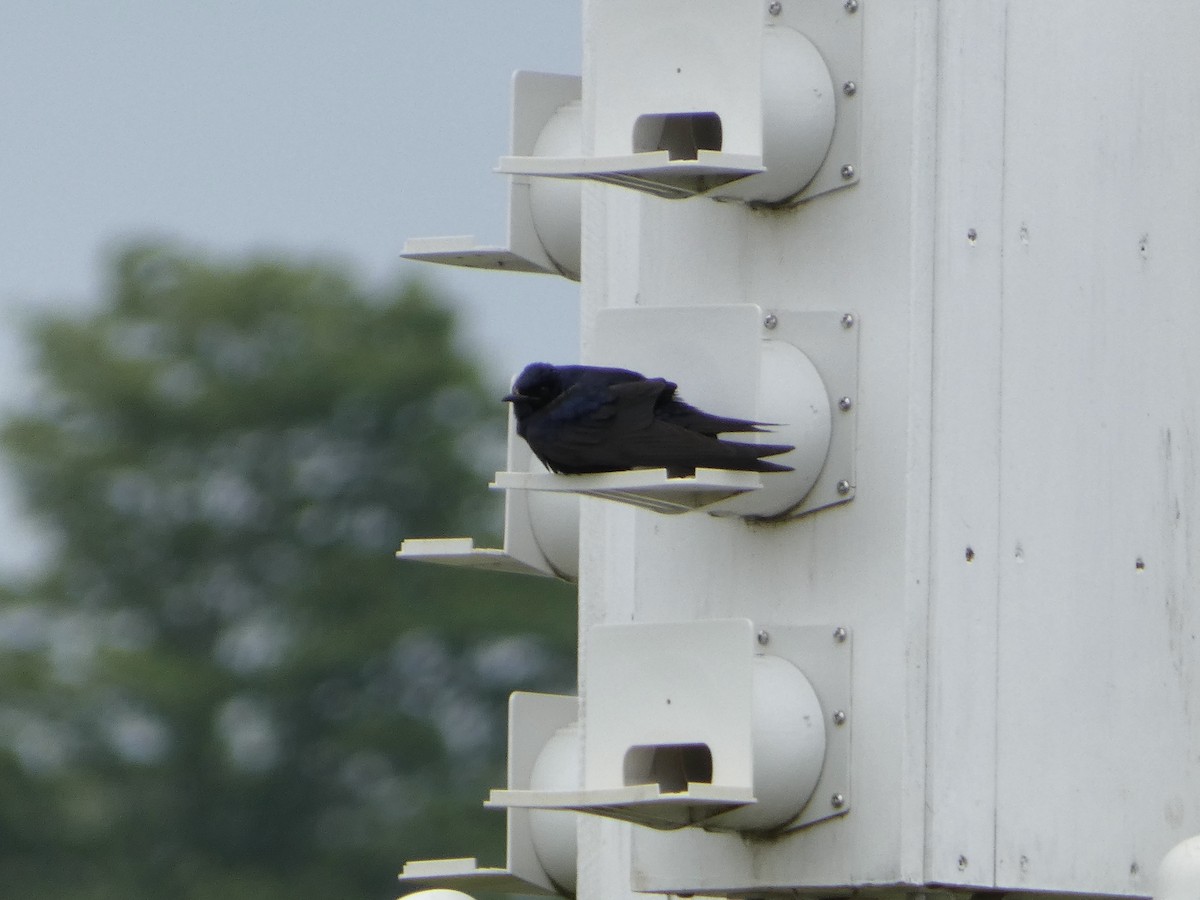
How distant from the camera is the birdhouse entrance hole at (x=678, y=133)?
19.8 ft

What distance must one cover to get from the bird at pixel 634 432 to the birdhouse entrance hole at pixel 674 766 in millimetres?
494

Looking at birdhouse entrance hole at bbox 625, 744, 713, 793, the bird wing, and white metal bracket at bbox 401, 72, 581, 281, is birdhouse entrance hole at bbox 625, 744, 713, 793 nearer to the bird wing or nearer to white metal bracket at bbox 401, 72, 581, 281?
the bird wing

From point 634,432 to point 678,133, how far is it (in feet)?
2.06

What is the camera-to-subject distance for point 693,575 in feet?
20.1

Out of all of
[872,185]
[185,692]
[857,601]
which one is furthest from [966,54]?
[185,692]

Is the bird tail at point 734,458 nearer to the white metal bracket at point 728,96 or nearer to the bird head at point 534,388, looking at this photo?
the bird head at point 534,388

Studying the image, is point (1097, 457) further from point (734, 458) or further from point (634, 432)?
point (634, 432)

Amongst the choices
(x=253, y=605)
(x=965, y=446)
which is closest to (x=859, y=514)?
(x=965, y=446)

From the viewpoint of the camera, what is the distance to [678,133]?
6.14m

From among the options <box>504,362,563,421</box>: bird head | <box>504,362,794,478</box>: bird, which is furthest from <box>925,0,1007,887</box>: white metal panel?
<box>504,362,563,421</box>: bird head

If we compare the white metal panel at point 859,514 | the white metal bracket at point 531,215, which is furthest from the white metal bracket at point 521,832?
the white metal bracket at point 531,215

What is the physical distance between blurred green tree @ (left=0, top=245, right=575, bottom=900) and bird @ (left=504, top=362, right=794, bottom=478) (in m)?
21.9

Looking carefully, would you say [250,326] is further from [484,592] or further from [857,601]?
[857,601]

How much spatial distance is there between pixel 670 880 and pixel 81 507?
1077 inches
